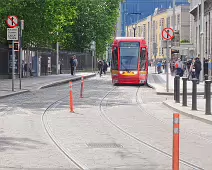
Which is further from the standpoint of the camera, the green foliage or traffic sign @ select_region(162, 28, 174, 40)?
the green foliage

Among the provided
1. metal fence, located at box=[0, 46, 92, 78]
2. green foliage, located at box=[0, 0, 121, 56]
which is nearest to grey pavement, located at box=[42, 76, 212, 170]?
green foliage, located at box=[0, 0, 121, 56]

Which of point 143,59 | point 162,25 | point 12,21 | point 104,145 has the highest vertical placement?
point 162,25

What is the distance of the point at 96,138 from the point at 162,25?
381ft

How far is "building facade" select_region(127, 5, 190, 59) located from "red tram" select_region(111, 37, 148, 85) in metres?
58.2

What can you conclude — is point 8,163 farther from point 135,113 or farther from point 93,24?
point 93,24

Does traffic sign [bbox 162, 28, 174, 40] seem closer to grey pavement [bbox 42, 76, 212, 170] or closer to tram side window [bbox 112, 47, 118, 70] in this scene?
grey pavement [bbox 42, 76, 212, 170]

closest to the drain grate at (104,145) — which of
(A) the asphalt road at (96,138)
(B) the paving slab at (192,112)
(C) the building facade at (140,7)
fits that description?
(A) the asphalt road at (96,138)

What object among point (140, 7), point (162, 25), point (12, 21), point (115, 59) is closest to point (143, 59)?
point (115, 59)

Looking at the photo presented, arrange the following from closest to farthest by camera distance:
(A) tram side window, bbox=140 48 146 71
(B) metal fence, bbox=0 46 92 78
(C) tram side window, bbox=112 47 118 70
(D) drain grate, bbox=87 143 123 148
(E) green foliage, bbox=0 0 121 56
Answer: (D) drain grate, bbox=87 143 123 148
(A) tram side window, bbox=140 48 146 71
(C) tram side window, bbox=112 47 118 70
(E) green foliage, bbox=0 0 121 56
(B) metal fence, bbox=0 46 92 78

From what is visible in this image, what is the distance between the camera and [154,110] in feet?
66.9

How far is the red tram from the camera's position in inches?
1483

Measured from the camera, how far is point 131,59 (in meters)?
37.8

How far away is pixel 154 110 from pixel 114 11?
5642 centimetres

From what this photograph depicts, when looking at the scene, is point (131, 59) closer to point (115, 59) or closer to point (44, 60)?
point (115, 59)
